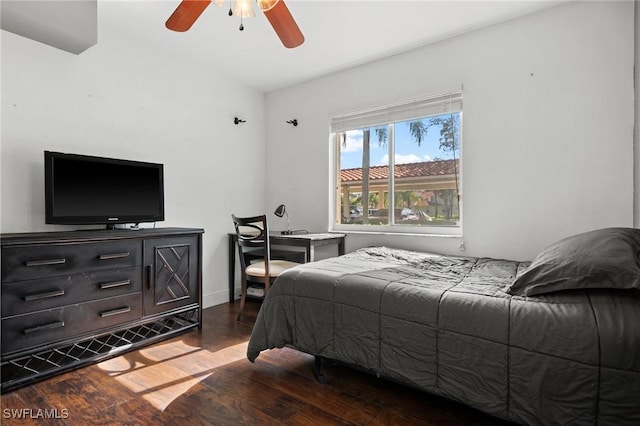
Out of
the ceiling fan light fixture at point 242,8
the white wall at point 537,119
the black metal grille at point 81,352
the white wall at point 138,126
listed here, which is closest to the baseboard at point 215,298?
the white wall at point 138,126

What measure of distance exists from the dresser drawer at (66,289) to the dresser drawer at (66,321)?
0.04 meters

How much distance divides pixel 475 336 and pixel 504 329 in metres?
0.12

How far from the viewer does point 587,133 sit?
2359 mm

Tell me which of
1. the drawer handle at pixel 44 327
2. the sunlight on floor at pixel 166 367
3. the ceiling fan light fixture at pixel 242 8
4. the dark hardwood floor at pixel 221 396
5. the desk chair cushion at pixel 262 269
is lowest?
the sunlight on floor at pixel 166 367

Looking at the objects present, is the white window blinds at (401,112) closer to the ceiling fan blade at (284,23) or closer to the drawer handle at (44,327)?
the ceiling fan blade at (284,23)

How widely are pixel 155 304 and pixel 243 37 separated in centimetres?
236

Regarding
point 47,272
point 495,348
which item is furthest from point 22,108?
point 495,348

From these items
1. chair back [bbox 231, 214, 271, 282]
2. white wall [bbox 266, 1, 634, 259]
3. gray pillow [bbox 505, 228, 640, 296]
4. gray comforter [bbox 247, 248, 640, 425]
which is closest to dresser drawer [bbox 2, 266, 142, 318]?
chair back [bbox 231, 214, 271, 282]

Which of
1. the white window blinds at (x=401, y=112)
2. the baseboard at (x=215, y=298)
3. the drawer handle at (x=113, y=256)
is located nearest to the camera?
the drawer handle at (x=113, y=256)

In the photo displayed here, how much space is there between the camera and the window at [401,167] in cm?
304

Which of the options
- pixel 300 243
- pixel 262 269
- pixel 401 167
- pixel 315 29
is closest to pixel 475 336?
pixel 300 243

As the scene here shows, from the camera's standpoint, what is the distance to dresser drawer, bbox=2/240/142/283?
6.04 feet

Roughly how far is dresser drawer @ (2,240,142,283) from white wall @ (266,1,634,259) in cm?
227

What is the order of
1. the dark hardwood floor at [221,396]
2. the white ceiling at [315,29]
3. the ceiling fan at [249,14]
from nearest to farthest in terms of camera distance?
the dark hardwood floor at [221,396]
the ceiling fan at [249,14]
the white ceiling at [315,29]
